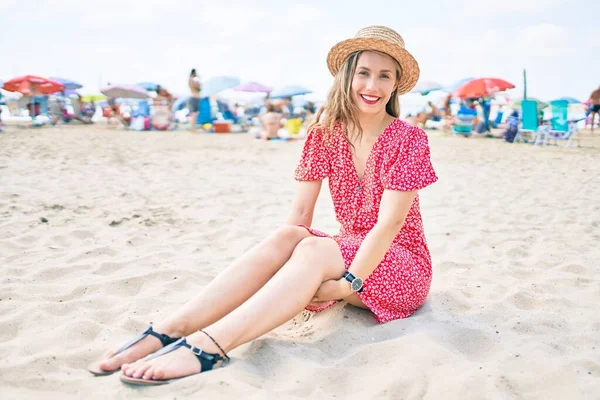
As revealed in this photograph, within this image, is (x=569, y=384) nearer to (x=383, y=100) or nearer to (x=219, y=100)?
(x=383, y=100)

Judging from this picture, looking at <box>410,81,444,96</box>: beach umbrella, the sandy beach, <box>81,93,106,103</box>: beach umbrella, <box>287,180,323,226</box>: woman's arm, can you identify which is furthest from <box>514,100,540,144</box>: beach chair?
<box>81,93,106,103</box>: beach umbrella

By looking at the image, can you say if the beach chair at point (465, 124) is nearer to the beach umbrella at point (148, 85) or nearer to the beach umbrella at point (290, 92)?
the beach umbrella at point (290, 92)

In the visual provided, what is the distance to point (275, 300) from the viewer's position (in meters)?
1.79

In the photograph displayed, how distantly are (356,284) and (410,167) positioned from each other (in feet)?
1.69

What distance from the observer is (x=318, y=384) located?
5.34ft

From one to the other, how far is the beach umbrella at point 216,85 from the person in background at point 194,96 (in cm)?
298

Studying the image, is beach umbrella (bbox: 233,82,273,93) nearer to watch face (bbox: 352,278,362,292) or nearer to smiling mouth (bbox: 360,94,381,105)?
smiling mouth (bbox: 360,94,381,105)

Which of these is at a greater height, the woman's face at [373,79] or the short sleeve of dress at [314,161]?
the woman's face at [373,79]

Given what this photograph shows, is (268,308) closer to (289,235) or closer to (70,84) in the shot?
(289,235)

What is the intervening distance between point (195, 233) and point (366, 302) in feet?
6.30

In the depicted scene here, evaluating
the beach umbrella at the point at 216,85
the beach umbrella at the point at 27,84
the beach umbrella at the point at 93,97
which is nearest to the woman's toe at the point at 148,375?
the beach umbrella at the point at 27,84

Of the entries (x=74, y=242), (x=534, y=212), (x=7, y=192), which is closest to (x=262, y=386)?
(x=74, y=242)

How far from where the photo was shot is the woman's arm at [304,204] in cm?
235

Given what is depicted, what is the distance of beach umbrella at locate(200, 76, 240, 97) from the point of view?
18.7 m
